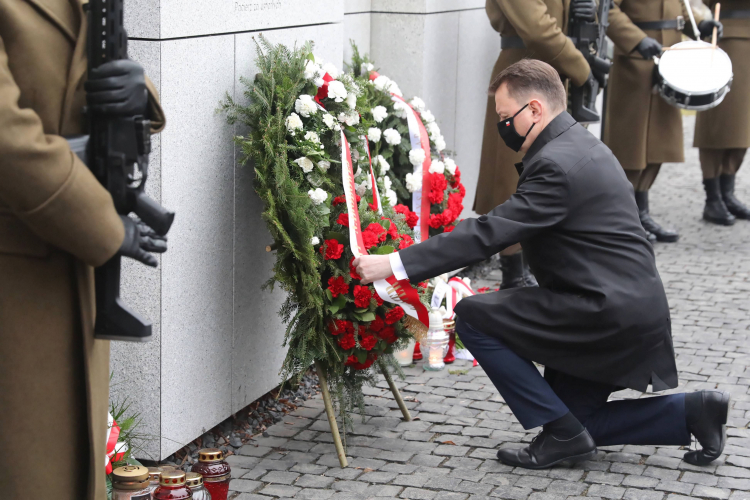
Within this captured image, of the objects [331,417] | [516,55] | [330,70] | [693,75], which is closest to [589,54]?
[516,55]

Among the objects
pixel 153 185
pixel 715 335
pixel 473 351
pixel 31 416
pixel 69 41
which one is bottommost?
pixel 715 335

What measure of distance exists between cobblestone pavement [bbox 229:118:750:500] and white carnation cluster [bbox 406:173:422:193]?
1.09m

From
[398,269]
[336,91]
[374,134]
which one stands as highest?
[336,91]

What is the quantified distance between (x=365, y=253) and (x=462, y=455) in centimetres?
101

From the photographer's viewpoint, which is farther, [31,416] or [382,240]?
[382,240]

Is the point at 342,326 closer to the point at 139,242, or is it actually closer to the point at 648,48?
the point at 139,242

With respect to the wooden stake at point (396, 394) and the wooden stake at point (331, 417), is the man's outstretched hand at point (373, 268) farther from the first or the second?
the wooden stake at point (396, 394)

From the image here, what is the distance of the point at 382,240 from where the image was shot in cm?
410

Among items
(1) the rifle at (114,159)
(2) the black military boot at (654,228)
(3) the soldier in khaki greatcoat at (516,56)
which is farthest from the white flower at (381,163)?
(2) the black military boot at (654,228)

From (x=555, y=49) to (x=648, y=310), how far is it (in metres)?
2.61

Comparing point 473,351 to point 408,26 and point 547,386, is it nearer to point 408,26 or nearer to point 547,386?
point 547,386

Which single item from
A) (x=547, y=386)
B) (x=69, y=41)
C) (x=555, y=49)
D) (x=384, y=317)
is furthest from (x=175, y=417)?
(x=555, y=49)

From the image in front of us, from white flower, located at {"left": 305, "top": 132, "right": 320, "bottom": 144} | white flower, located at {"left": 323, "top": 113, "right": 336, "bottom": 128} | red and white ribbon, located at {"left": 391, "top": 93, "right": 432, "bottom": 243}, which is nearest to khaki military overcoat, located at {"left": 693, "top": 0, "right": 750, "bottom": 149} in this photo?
red and white ribbon, located at {"left": 391, "top": 93, "right": 432, "bottom": 243}

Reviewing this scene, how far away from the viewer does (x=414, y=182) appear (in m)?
4.73
